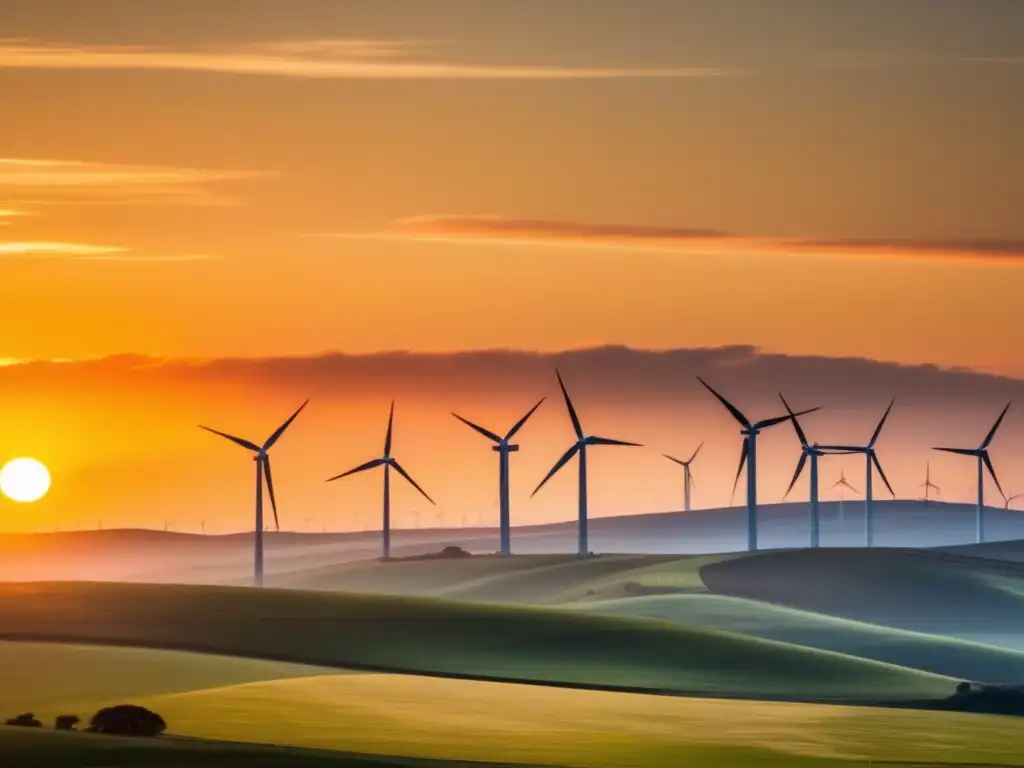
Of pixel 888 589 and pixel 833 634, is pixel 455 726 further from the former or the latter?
pixel 888 589

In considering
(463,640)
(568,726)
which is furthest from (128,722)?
(463,640)

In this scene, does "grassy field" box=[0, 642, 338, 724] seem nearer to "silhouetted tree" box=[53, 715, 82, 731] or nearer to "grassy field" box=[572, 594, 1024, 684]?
"silhouetted tree" box=[53, 715, 82, 731]

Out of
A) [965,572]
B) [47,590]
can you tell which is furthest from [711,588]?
[47,590]

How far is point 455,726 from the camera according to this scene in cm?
8881

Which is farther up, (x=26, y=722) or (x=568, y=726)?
(x=26, y=722)

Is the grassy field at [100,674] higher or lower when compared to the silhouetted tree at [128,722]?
higher

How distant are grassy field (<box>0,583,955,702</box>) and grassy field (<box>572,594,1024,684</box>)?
34.2 feet

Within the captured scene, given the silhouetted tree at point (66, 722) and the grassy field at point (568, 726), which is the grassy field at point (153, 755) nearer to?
the silhouetted tree at point (66, 722)

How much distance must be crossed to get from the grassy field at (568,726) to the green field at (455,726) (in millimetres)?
71

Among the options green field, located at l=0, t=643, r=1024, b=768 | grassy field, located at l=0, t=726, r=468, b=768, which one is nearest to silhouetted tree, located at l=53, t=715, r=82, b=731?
green field, located at l=0, t=643, r=1024, b=768

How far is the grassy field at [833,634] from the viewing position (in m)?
131

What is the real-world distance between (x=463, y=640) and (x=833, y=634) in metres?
29.7

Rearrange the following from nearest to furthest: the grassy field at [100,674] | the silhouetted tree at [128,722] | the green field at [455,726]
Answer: the green field at [455,726] → the silhouetted tree at [128,722] → the grassy field at [100,674]

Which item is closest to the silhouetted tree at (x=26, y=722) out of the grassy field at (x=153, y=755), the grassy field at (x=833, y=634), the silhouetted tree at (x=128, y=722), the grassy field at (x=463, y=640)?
the silhouetted tree at (x=128, y=722)
